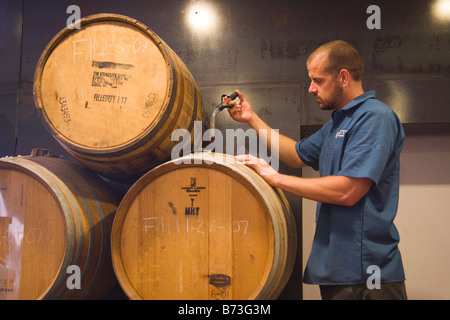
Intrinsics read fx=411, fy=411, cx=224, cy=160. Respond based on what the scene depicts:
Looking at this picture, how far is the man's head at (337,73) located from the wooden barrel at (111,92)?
2.51ft

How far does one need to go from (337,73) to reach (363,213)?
0.78 metres

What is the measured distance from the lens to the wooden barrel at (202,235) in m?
2.02

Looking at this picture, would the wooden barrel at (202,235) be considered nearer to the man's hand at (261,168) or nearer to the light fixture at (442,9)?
the man's hand at (261,168)

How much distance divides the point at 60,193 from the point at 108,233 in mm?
418

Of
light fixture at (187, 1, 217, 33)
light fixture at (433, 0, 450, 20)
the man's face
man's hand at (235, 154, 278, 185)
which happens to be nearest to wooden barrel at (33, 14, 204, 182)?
man's hand at (235, 154, 278, 185)

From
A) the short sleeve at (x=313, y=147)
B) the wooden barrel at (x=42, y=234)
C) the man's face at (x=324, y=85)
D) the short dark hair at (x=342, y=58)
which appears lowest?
the wooden barrel at (x=42, y=234)

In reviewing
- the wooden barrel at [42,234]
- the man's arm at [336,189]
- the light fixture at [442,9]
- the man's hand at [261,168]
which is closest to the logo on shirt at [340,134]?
the man's arm at [336,189]

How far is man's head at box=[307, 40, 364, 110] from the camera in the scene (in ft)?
7.39

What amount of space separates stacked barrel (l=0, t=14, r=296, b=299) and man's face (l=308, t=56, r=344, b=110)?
0.60 m

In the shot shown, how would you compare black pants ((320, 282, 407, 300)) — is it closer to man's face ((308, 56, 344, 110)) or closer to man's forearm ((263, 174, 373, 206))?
man's forearm ((263, 174, 373, 206))

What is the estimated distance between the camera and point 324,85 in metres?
2.28

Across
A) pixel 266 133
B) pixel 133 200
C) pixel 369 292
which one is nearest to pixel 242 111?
pixel 266 133
